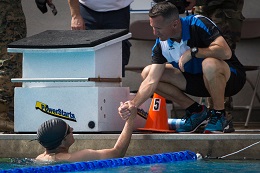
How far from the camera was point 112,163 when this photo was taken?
6.43 metres

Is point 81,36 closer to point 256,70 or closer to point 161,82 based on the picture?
point 161,82

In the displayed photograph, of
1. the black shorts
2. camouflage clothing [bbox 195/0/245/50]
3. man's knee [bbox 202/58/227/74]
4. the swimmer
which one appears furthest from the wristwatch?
camouflage clothing [bbox 195/0/245/50]

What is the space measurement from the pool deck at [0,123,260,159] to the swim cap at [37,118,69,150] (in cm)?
102

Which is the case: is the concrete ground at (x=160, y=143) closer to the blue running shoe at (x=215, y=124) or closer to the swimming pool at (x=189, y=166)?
the swimming pool at (x=189, y=166)

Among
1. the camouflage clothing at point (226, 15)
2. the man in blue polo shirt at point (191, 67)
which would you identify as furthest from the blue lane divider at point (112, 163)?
the camouflage clothing at point (226, 15)

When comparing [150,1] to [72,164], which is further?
[150,1]

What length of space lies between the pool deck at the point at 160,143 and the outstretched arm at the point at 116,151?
321 mm

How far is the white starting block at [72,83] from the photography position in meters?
7.66

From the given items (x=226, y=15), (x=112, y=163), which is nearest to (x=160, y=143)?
(x=112, y=163)

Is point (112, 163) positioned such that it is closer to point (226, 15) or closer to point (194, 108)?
point (194, 108)

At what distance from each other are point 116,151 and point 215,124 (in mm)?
1127

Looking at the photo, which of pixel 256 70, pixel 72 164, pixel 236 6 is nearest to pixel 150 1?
pixel 256 70

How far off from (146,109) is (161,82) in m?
0.63

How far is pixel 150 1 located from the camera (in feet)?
36.7
